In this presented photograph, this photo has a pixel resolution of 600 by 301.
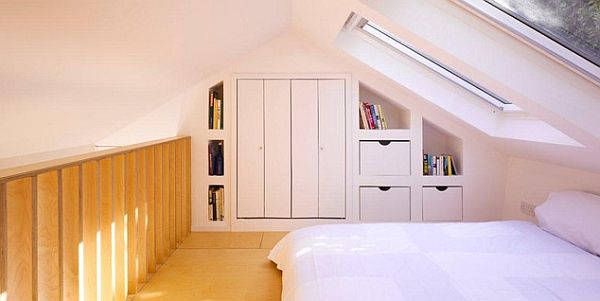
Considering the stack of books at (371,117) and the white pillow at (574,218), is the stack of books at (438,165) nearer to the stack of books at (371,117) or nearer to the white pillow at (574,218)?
Result: the stack of books at (371,117)

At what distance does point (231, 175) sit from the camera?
4.43 metres

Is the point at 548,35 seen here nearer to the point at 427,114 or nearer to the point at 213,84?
the point at 427,114

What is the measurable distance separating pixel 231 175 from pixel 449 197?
2.11 metres

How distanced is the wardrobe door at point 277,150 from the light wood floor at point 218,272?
38 cm

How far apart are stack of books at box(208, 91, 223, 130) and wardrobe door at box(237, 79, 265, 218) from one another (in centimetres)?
18

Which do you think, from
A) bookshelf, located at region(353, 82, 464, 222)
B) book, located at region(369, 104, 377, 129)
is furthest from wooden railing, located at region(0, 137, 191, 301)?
book, located at region(369, 104, 377, 129)

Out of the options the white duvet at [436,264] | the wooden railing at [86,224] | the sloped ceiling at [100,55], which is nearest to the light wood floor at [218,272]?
the wooden railing at [86,224]

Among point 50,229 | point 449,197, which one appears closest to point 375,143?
point 449,197

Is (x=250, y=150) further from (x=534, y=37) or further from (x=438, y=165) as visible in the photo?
(x=534, y=37)

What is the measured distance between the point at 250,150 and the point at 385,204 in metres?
1.40

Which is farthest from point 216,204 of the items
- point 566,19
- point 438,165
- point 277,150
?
point 566,19

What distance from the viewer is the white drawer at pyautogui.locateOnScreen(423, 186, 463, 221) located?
4422 mm

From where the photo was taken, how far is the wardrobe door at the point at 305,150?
4398 millimetres

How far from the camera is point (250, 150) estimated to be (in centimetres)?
441
